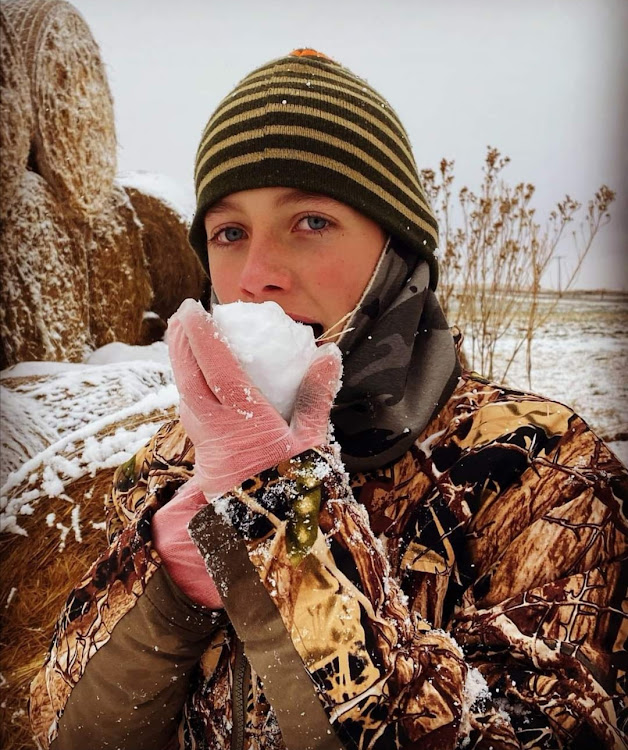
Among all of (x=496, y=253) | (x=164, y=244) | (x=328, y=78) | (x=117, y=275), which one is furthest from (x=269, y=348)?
(x=164, y=244)

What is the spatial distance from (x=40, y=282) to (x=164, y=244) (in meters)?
0.89

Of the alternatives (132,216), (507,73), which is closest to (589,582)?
(507,73)

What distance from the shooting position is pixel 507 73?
1.50 meters

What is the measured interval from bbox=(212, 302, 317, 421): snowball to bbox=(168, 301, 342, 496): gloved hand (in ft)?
0.08

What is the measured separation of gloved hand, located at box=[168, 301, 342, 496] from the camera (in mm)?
657

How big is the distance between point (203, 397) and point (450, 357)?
0.44 meters

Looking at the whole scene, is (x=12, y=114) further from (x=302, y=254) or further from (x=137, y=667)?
(x=137, y=667)

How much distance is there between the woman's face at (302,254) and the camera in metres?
0.87

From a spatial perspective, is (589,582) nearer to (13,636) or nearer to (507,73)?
(13,636)

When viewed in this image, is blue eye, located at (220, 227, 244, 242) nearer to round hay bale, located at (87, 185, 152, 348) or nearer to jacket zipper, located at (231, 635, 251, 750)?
jacket zipper, located at (231, 635, 251, 750)

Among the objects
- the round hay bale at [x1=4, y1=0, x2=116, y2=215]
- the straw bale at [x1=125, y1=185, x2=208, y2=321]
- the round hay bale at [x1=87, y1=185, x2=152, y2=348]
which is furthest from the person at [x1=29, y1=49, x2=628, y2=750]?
the straw bale at [x1=125, y1=185, x2=208, y2=321]

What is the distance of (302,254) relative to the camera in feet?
2.86

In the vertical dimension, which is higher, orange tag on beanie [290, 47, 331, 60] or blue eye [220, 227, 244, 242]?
orange tag on beanie [290, 47, 331, 60]

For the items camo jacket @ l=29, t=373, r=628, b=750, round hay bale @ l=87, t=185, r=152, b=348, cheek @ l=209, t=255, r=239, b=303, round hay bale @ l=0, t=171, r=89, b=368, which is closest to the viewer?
camo jacket @ l=29, t=373, r=628, b=750
